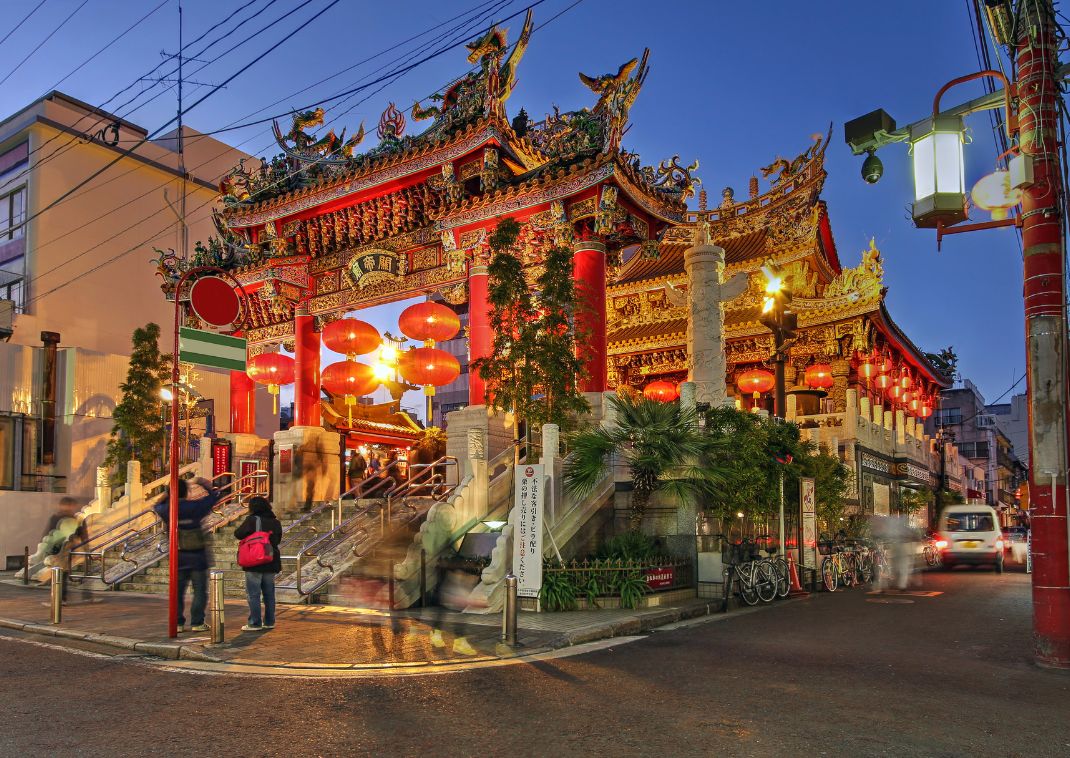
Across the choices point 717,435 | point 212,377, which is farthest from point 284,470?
point 212,377

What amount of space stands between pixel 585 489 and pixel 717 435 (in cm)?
263

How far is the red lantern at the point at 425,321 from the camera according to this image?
734 inches

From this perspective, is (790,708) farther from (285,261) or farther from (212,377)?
(212,377)

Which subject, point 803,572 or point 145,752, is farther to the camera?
point 803,572

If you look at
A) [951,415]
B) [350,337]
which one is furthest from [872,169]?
[951,415]

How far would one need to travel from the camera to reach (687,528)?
14516mm

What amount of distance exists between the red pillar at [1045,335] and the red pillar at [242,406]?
21.6 metres

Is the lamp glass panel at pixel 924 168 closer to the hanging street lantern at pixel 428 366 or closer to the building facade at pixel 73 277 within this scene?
the hanging street lantern at pixel 428 366

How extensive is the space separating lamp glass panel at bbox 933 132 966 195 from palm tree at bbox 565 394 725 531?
6.43 meters

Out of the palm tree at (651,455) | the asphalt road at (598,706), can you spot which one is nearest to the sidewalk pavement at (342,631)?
the asphalt road at (598,706)

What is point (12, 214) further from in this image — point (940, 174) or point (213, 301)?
point (940, 174)

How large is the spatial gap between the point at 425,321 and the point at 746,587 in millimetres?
8890

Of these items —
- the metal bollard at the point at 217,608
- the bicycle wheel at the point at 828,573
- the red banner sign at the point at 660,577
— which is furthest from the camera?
the bicycle wheel at the point at 828,573

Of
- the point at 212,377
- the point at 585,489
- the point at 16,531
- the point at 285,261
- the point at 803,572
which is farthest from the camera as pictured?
the point at 212,377
